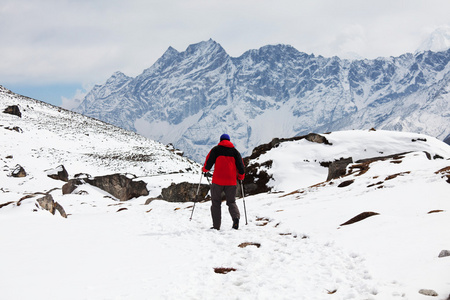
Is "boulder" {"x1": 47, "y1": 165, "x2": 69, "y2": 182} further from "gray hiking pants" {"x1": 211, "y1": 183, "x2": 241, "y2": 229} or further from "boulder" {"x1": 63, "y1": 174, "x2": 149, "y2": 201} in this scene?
"gray hiking pants" {"x1": 211, "y1": 183, "x2": 241, "y2": 229}

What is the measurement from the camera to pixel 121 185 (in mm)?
37094

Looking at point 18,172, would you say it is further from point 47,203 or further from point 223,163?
point 223,163

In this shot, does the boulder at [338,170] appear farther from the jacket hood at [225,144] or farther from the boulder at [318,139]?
the jacket hood at [225,144]

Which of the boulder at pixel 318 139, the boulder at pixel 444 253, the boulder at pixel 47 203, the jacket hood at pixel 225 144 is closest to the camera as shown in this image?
the boulder at pixel 444 253

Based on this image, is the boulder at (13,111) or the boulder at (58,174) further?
the boulder at (13,111)

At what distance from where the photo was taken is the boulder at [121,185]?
35656 mm

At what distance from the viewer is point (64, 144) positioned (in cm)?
6681

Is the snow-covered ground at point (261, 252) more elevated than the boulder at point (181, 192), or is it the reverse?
the snow-covered ground at point (261, 252)

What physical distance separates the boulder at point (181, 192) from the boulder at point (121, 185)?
7.66ft

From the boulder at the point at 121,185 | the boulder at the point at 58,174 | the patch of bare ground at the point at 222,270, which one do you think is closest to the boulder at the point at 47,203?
the patch of bare ground at the point at 222,270

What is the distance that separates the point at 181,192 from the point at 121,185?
7.38 metres

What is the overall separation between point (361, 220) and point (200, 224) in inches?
222

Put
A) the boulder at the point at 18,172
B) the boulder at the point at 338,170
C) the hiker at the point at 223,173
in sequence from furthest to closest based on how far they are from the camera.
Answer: the boulder at the point at 18,172 < the boulder at the point at 338,170 < the hiker at the point at 223,173

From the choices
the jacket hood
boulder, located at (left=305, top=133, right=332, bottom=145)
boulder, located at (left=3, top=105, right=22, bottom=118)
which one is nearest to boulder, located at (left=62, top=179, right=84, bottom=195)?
boulder, located at (left=305, top=133, right=332, bottom=145)
